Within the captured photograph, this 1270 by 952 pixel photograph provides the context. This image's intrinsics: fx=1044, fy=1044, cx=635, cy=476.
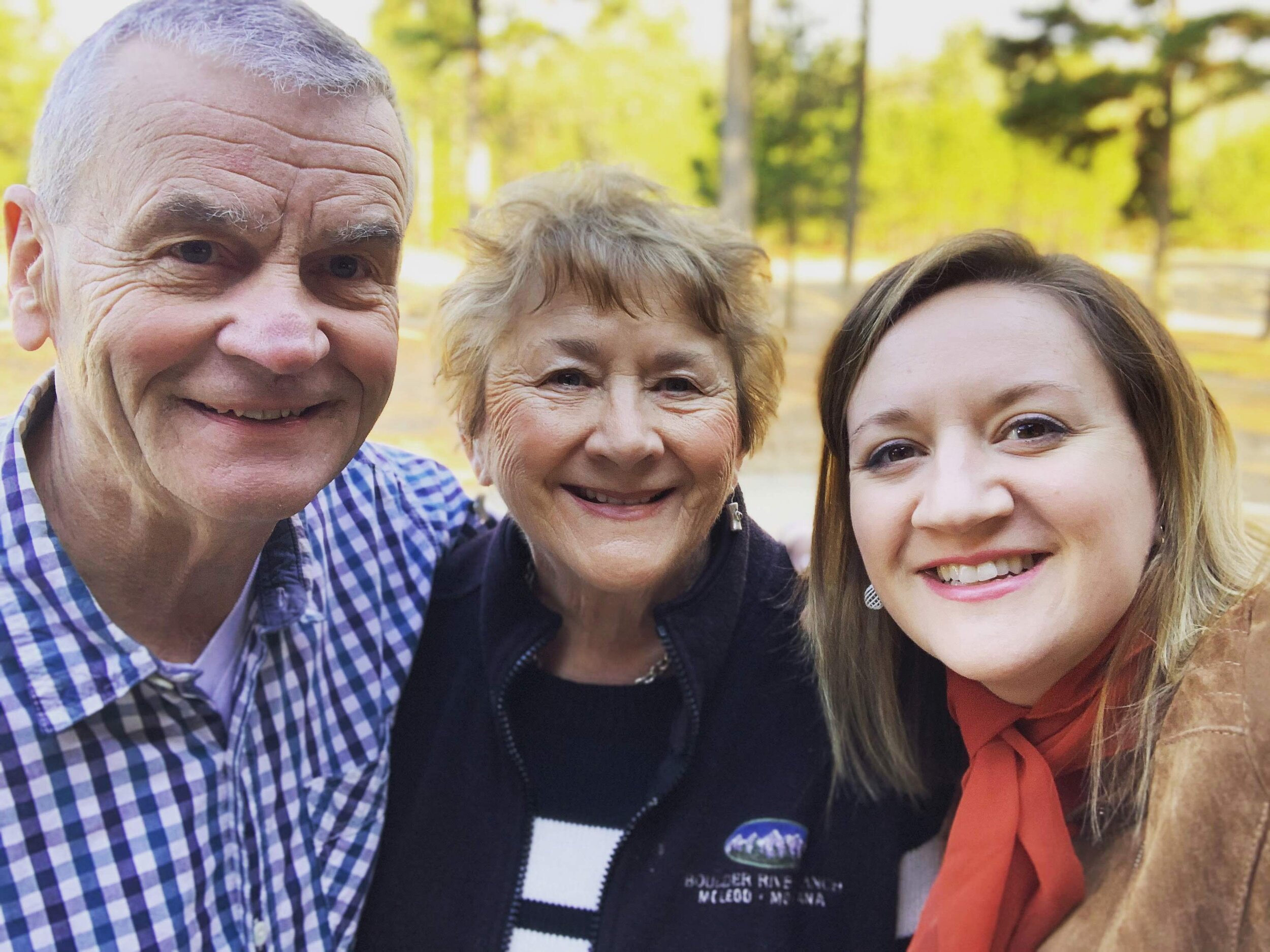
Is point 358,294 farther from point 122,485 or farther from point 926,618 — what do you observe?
point 926,618

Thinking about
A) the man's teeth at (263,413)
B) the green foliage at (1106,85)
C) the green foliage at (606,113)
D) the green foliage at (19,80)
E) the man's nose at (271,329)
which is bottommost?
the man's teeth at (263,413)

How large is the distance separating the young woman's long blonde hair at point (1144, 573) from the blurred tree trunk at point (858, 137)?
15.1 metres

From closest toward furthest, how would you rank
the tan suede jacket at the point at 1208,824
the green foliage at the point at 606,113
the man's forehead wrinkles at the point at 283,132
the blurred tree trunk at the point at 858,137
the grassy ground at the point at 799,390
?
the tan suede jacket at the point at 1208,824 → the man's forehead wrinkles at the point at 283,132 → the grassy ground at the point at 799,390 → the blurred tree trunk at the point at 858,137 → the green foliage at the point at 606,113

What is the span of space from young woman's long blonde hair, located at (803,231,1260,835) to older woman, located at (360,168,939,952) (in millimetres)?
129

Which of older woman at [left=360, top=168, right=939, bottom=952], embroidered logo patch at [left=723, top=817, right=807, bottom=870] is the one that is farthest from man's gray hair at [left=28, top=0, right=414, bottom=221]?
embroidered logo patch at [left=723, top=817, right=807, bottom=870]

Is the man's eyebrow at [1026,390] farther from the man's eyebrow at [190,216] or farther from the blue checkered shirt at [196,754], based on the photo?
the blue checkered shirt at [196,754]

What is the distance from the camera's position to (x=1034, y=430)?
1570 millimetres

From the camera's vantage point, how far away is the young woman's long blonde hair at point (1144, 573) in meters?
1.53

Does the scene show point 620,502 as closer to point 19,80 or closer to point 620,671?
point 620,671

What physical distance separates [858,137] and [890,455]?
15863mm

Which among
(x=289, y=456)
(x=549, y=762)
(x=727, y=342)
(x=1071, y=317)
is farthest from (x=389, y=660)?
(x=1071, y=317)

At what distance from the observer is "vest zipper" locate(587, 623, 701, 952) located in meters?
1.90

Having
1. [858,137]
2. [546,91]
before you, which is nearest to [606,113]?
[546,91]

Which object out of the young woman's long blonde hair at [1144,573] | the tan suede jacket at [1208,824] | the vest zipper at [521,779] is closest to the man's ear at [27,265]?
the vest zipper at [521,779]
